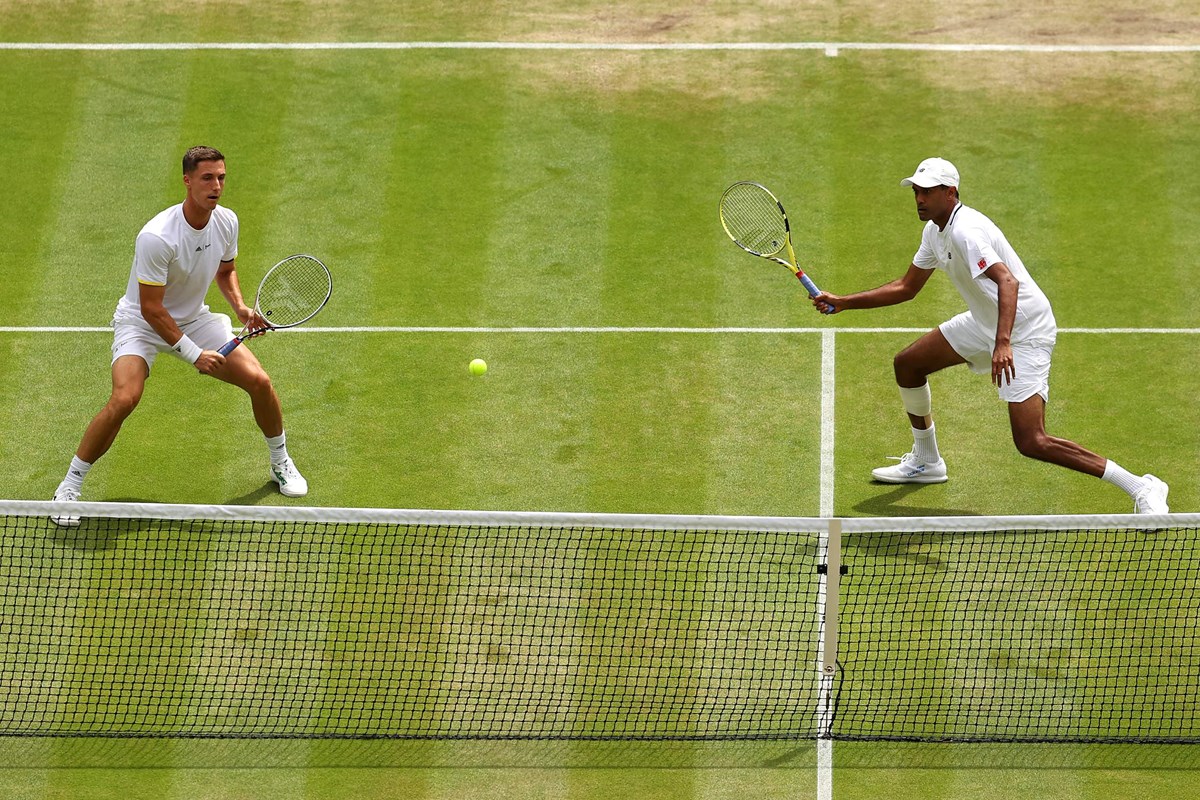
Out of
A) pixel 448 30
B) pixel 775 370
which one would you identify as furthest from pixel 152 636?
pixel 448 30

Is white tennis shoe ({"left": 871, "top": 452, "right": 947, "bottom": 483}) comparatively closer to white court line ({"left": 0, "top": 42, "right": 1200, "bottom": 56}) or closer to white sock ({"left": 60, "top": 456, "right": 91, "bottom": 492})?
white sock ({"left": 60, "top": 456, "right": 91, "bottom": 492})

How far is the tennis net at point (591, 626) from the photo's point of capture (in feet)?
31.5

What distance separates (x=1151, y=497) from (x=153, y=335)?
6199 mm

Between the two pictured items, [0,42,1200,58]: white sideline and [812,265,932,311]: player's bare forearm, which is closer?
[812,265,932,311]: player's bare forearm

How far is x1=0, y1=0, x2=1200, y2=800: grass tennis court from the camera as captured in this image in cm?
946

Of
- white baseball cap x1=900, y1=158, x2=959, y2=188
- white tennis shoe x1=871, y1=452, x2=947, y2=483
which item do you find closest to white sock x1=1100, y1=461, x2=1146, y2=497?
white tennis shoe x1=871, y1=452, x2=947, y2=483

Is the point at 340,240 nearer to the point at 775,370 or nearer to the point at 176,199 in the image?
the point at 176,199

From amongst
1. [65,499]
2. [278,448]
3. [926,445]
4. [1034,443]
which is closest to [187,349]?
[278,448]

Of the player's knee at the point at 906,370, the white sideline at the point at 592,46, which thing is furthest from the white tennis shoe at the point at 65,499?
the white sideline at the point at 592,46

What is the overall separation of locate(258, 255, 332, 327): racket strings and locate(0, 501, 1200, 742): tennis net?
4.65ft

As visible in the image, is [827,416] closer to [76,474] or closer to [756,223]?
[756,223]

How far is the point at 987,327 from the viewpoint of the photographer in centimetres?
1117

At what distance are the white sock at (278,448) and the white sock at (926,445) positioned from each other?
13.3 feet

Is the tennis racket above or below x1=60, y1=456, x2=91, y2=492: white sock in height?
above
